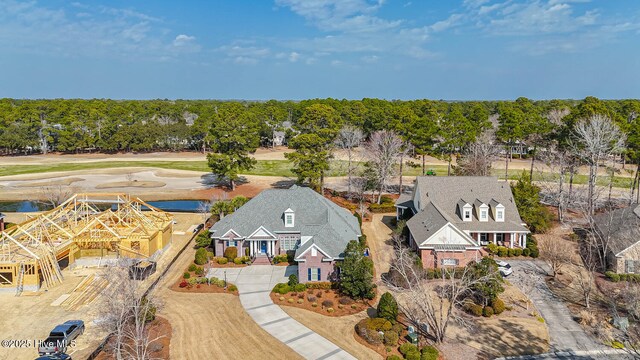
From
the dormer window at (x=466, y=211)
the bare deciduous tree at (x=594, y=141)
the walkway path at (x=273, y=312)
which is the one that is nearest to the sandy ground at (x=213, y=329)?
the walkway path at (x=273, y=312)

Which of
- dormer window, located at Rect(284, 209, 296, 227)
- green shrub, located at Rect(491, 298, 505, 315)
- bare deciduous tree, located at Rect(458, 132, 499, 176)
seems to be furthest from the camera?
bare deciduous tree, located at Rect(458, 132, 499, 176)

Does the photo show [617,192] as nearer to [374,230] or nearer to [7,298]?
[374,230]

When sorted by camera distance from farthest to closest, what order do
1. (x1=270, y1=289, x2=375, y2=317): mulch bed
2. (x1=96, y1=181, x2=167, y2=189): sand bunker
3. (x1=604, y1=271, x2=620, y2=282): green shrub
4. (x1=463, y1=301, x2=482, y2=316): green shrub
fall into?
1. (x1=96, y1=181, x2=167, y2=189): sand bunker
2. (x1=604, y1=271, x2=620, y2=282): green shrub
3. (x1=270, y1=289, x2=375, y2=317): mulch bed
4. (x1=463, y1=301, x2=482, y2=316): green shrub

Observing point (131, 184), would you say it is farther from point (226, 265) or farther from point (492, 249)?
point (492, 249)

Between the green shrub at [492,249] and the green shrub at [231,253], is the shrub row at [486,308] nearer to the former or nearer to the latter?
the green shrub at [492,249]

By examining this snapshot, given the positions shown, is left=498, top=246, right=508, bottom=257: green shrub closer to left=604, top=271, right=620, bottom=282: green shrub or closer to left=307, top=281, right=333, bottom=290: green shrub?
left=604, top=271, right=620, bottom=282: green shrub

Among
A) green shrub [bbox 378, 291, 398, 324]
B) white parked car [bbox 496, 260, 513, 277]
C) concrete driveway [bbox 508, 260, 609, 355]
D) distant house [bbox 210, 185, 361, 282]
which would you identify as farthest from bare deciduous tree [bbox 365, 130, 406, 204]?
green shrub [bbox 378, 291, 398, 324]

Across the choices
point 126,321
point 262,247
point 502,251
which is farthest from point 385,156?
point 126,321
